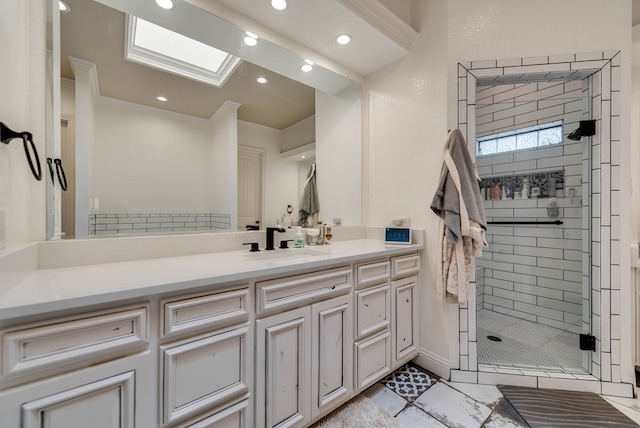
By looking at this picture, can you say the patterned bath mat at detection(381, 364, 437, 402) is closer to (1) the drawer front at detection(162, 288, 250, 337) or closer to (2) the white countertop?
(2) the white countertop

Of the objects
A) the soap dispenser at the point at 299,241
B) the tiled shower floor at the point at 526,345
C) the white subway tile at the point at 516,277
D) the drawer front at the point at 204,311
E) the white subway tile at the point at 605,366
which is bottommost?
the tiled shower floor at the point at 526,345

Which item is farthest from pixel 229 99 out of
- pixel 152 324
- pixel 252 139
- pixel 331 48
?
pixel 152 324

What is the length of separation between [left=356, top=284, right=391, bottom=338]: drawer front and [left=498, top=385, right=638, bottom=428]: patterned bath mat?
2.81 feet

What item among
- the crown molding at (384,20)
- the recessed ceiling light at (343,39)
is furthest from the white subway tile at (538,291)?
the recessed ceiling light at (343,39)

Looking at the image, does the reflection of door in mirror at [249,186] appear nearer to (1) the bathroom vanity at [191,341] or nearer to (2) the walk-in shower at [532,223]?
(1) the bathroom vanity at [191,341]

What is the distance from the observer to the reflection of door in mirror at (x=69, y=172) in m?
1.17

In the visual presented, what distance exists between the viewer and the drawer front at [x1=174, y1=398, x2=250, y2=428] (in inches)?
36.1

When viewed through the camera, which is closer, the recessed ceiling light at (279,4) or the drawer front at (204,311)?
the drawer front at (204,311)

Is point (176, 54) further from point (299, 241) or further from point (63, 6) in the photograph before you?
point (299, 241)

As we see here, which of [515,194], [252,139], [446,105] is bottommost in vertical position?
[515,194]

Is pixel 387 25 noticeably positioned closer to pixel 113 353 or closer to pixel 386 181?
pixel 386 181

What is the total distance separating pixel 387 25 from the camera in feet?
5.70

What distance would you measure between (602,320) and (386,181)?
1.60 meters

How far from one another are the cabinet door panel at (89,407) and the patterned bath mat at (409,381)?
4.69ft
